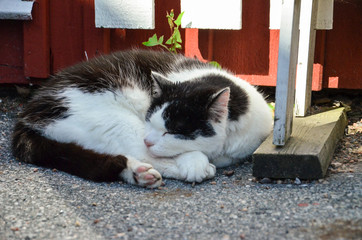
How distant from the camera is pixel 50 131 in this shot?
3178mm

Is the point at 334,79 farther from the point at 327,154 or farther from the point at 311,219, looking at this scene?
the point at 311,219

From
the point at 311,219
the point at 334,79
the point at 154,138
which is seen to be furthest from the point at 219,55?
the point at 311,219

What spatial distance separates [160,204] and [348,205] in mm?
988

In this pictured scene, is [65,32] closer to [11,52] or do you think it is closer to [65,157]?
[11,52]

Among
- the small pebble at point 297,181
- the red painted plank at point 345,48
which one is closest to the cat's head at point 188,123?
the small pebble at point 297,181

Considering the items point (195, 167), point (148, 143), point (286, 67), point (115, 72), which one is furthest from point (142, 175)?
point (286, 67)

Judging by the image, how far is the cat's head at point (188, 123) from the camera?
9.59ft

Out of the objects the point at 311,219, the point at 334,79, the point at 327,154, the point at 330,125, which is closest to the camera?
the point at 311,219

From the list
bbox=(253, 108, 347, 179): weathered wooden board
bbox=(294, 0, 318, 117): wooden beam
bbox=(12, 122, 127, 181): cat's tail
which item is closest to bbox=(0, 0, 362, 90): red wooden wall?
bbox=(294, 0, 318, 117): wooden beam

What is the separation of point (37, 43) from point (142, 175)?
2.51 metres

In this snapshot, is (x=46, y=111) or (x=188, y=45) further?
(x=188, y=45)

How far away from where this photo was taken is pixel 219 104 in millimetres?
2896

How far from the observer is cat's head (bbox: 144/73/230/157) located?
2.92 m

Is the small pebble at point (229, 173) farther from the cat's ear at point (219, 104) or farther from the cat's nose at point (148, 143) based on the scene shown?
the cat's nose at point (148, 143)
